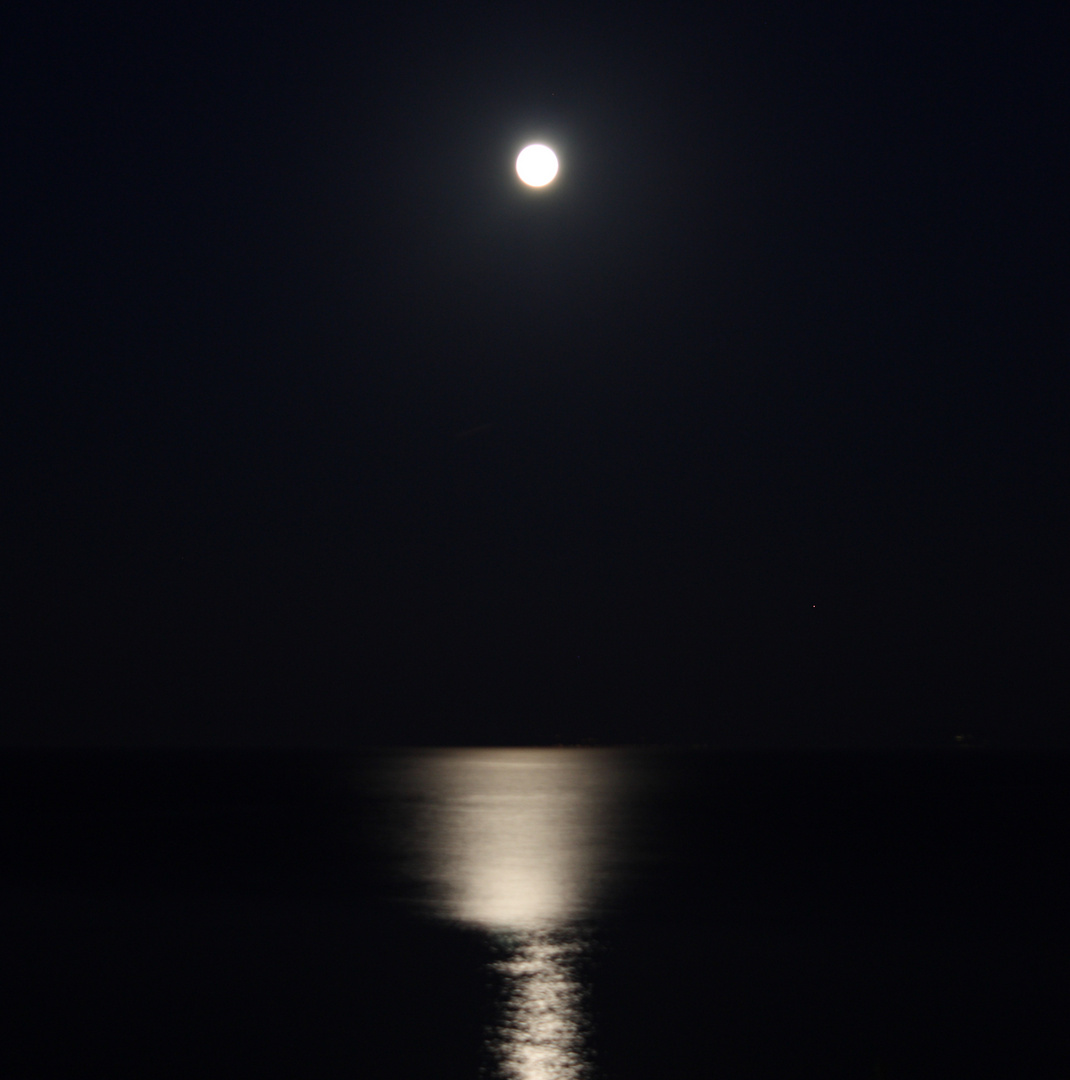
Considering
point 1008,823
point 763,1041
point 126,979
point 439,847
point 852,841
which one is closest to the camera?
point 763,1041

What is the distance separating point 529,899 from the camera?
27.6 metres

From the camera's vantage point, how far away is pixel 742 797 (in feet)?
298

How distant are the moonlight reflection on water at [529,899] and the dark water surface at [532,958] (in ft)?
0.29

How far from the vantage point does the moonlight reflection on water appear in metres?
13.9

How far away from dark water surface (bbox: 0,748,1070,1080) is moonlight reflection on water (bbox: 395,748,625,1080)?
88 mm

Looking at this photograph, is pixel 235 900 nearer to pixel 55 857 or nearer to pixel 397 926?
pixel 397 926

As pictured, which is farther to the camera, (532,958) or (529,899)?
(529,899)

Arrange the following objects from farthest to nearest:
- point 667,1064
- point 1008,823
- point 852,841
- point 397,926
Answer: point 1008,823 → point 852,841 → point 397,926 → point 667,1064

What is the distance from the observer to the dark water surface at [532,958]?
13.7 m

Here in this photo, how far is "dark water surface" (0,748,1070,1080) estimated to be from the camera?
13.7 m

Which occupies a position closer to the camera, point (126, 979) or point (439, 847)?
point (126, 979)

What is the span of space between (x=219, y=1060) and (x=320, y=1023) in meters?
1.94

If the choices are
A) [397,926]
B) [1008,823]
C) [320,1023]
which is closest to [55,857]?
[397,926]

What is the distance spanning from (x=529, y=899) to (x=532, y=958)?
8.52m
